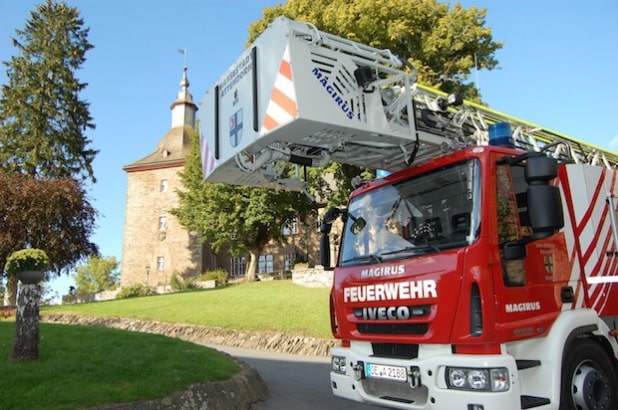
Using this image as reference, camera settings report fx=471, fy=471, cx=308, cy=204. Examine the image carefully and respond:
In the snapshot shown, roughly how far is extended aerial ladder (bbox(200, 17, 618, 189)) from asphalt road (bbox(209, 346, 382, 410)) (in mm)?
3415

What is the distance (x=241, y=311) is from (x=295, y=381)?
32.2 feet

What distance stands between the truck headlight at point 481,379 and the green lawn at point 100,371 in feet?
11.7

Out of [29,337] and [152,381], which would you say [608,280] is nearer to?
[152,381]

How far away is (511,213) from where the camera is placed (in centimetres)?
453

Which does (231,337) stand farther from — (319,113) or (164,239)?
(164,239)

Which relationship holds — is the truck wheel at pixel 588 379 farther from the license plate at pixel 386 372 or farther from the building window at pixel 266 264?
the building window at pixel 266 264

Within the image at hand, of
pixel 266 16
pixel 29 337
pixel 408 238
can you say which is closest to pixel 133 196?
pixel 266 16

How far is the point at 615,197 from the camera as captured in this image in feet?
18.7

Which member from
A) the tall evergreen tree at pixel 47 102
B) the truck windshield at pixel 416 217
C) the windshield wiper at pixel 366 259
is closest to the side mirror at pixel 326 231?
the truck windshield at pixel 416 217

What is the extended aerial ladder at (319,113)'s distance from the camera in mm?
4551

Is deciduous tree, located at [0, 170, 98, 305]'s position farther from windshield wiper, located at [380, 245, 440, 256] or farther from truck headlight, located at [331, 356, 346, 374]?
windshield wiper, located at [380, 245, 440, 256]

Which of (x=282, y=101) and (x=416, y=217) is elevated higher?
(x=282, y=101)

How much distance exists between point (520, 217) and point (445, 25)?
20.2m

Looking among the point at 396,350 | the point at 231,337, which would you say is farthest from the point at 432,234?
the point at 231,337
